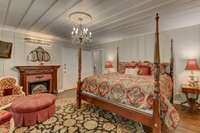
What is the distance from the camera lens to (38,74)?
4754 millimetres

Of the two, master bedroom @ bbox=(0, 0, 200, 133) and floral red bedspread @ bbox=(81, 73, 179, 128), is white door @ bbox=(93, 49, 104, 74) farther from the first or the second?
floral red bedspread @ bbox=(81, 73, 179, 128)

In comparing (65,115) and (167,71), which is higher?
(167,71)

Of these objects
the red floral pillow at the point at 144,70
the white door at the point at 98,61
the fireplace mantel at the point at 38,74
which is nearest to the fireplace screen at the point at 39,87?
the fireplace mantel at the point at 38,74

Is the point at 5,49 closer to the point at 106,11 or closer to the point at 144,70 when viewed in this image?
the point at 106,11

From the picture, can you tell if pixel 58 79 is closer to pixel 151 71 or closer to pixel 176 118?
pixel 151 71

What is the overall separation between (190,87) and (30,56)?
553 centimetres

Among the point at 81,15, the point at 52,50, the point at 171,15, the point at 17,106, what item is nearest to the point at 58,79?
the point at 52,50

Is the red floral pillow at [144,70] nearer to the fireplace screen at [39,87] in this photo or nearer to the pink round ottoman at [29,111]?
the pink round ottoman at [29,111]

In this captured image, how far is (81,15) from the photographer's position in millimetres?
2967

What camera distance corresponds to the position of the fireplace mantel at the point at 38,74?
4324 millimetres

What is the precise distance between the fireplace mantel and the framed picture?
0.53m

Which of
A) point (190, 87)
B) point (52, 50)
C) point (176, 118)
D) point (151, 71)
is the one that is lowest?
point (176, 118)

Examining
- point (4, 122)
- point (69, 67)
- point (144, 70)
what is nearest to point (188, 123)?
point (144, 70)

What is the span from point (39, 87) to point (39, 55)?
1.30 metres
